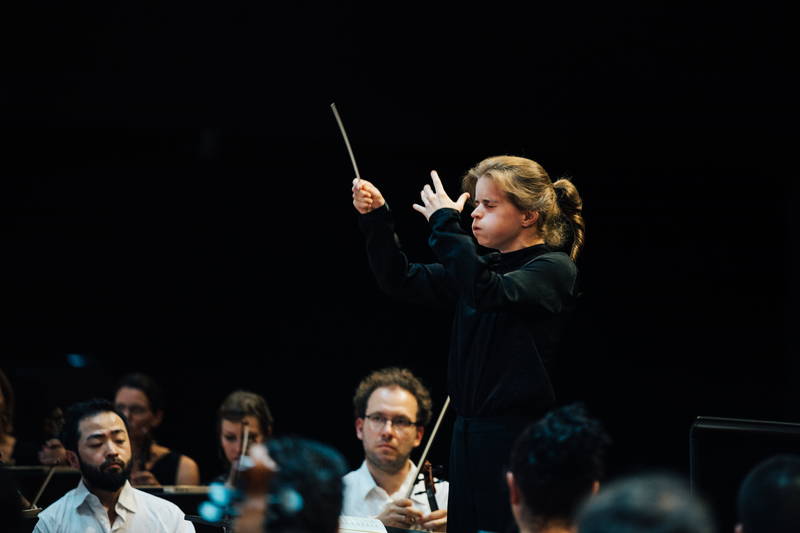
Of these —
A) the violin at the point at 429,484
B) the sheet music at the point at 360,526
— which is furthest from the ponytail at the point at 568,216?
the sheet music at the point at 360,526

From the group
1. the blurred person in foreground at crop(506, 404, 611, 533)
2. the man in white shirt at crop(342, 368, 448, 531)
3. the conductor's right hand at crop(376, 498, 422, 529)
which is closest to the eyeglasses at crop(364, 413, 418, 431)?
the man in white shirt at crop(342, 368, 448, 531)

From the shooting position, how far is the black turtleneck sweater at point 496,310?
2689mm

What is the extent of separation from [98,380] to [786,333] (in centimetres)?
340

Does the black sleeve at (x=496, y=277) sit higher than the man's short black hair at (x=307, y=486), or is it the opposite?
the black sleeve at (x=496, y=277)

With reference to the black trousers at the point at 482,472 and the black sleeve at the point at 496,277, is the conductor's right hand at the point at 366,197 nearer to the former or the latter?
the black sleeve at the point at 496,277

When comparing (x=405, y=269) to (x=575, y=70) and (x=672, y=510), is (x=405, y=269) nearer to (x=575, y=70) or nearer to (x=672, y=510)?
(x=672, y=510)

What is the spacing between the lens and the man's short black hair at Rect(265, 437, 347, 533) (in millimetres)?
1624

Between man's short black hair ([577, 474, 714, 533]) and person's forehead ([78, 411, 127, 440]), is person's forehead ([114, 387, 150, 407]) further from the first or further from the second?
man's short black hair ([577, 474, 714, 533])

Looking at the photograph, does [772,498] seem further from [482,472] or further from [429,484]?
[429,484]

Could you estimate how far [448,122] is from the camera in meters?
5.31

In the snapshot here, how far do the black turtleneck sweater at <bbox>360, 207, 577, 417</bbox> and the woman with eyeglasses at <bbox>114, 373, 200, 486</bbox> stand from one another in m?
2.11

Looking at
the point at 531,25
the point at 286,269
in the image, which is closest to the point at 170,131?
the point at 286,269

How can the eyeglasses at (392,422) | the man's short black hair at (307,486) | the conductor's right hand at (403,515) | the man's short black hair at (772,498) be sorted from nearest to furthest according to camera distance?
the man's short black hair at (307,486)
the man's short black hair at (772,498)
the conductor's right hand at (403,515)
the eyeglasses at (392,422)

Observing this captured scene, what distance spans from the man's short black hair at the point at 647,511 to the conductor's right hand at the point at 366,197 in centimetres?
163
